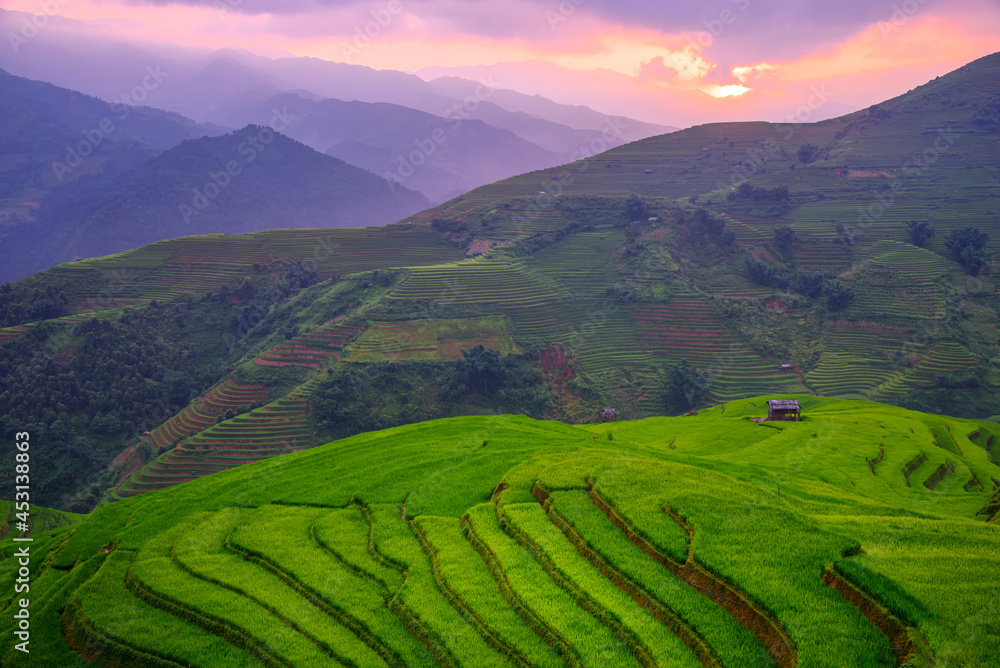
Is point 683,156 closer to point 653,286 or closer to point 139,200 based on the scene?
point 653,286

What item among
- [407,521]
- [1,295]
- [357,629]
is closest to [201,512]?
[407,521]

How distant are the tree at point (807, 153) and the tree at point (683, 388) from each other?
62390 mm

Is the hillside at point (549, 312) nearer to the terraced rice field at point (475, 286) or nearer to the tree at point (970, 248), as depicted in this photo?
the terraced rice field at point (475, 286)

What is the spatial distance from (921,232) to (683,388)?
39784mm

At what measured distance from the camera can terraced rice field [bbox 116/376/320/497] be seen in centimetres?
3294

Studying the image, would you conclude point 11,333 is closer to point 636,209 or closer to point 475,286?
point 475,286

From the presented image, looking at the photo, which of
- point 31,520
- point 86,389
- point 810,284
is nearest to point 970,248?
point 810,284

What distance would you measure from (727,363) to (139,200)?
431 feet

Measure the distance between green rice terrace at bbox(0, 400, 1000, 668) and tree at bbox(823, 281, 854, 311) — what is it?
128ft

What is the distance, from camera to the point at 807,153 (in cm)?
8900

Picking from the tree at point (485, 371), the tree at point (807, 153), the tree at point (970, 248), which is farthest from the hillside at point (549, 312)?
the tree at point (807, 153)

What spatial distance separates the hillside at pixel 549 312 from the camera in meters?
40.7

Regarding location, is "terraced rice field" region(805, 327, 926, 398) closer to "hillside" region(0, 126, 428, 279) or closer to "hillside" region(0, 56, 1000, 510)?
"hillside" region(0, 56, 1000, 510)

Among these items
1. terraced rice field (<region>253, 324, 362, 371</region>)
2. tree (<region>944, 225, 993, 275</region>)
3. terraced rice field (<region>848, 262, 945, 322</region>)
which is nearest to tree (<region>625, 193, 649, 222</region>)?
terraced rice field (<region>848, 262, 945, 322</region>)
